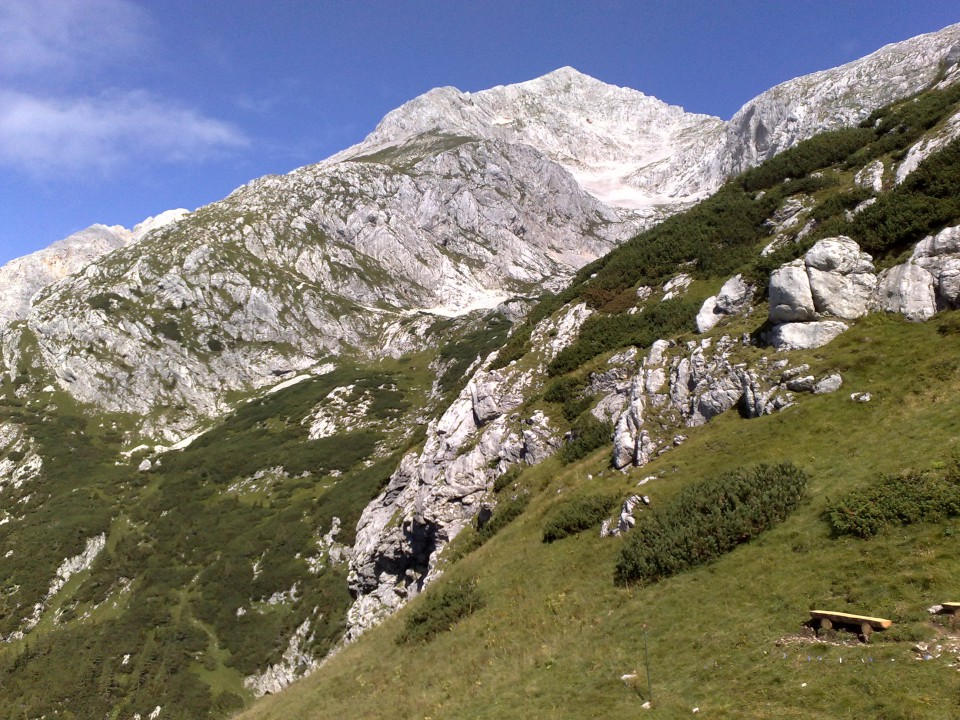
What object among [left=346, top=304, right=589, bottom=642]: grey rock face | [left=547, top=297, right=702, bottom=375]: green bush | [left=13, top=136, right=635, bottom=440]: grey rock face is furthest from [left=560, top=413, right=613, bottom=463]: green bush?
[left=13, top=136, right=635, bottom=440]: grey rock face

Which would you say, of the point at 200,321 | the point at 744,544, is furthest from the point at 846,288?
the point at 200,321

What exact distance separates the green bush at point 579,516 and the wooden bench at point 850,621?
412 inches

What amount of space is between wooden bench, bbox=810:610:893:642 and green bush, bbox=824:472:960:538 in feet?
9.98

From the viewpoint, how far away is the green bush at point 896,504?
12383 mm

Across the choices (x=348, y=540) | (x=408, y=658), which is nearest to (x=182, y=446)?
(x=348, y=540)

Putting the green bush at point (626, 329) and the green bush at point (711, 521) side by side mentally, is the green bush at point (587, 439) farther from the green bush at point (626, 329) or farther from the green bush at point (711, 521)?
the green bush at point (711, 521)

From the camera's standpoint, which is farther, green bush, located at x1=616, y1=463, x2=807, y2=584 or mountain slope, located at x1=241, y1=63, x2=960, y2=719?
green bush, located at x1=616, y1=463, x2=807, y2=584

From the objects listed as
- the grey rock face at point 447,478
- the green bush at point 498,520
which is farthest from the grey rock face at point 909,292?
the green bush at point 498,520

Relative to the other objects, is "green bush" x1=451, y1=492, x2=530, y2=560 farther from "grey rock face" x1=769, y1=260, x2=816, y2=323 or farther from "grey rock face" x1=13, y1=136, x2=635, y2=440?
"grey rock face" x1=13, y1=136, x2=635, y2=440

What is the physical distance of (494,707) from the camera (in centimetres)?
1408

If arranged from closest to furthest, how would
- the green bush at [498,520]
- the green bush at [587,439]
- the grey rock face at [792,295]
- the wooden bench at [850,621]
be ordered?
1. the wooden bench at [850,621]
2. the grey rock face at [792,295]
3. the green bush at [498,520]
4. the green bush at [587,439]

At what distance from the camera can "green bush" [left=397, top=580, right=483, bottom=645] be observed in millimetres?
21266

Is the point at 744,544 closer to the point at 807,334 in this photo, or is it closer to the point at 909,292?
the point at 807,334

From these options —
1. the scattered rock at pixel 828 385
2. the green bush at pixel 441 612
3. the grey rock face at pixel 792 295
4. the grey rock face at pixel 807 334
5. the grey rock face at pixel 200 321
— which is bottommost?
the green bush at pixel 441 612
